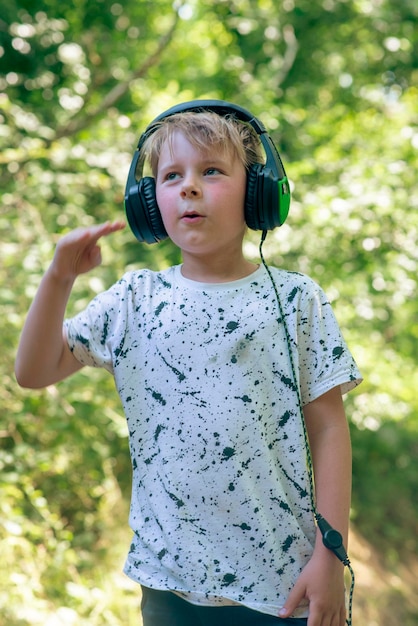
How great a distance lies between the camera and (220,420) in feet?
4.78

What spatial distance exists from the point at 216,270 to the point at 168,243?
7.68 feet

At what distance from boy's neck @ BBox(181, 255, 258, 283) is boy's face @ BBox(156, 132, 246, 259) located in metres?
0.05

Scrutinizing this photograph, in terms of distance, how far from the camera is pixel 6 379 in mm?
3439

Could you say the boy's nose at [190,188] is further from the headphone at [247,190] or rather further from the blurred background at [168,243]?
the blurred background at [168,243]

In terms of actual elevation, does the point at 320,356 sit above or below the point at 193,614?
above

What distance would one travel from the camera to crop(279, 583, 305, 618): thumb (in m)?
1.41

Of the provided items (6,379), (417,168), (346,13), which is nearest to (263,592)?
(6,379)

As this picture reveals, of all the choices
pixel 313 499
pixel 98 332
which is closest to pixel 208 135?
pixel 98 332

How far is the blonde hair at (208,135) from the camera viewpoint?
1.51m

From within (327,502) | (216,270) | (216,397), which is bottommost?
(327,502)

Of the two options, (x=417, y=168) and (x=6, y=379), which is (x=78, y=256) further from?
(x=417, y=168)

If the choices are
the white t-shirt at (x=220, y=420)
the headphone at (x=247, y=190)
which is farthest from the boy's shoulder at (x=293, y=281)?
the headphone at (x=247, y=190)

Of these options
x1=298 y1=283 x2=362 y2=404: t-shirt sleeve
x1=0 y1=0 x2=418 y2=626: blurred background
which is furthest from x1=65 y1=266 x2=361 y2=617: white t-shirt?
x1=0 y1=0 x2=418 y2=626: blurred background

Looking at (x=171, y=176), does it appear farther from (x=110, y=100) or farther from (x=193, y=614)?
(x=110, y=100)
